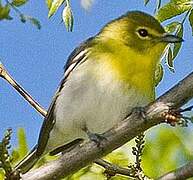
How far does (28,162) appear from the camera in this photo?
81.2 inches

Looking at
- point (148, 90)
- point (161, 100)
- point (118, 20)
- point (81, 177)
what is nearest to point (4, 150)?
point (161, 100)

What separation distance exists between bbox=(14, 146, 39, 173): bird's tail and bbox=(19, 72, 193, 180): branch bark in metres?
0.30

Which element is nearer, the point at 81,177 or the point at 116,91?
the point at 81,177

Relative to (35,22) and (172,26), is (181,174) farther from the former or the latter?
(172,26)

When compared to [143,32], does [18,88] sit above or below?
above

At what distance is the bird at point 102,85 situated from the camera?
248 centimetres

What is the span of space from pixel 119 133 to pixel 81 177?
467 millimetres

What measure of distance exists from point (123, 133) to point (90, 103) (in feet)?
2.96

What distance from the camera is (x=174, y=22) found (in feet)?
6.94

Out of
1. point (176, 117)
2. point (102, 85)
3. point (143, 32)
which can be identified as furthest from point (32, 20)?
point (143, 32)

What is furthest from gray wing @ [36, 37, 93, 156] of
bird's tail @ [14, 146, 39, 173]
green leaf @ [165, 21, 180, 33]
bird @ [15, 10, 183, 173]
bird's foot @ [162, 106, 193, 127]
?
bird's foot @ [162, 106, 193, 127]

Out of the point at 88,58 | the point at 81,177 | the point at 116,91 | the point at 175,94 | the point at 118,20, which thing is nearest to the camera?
the point at 175,94

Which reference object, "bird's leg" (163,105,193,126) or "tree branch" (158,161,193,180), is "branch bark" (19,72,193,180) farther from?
"tree branch" (158,161,193,180)

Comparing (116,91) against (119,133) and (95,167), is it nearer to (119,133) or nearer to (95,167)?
(95,167)
